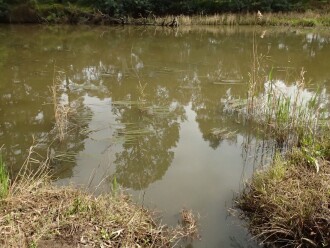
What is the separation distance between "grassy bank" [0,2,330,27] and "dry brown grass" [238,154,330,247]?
59.1 feet

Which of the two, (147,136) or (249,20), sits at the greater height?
(249,20)

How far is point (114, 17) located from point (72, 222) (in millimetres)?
20628

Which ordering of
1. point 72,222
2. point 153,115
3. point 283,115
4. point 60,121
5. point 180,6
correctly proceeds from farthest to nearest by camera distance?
point 180,6
point 153,115
point 60,121
point 283,115
point 72,222

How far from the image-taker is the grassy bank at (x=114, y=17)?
69.3 feet

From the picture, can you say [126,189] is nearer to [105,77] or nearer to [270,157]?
[270,157]

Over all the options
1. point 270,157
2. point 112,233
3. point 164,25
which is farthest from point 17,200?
point 164,25

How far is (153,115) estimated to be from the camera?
21.8 ft

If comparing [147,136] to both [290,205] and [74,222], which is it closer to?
[74,222]

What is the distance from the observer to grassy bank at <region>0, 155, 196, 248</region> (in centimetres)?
300

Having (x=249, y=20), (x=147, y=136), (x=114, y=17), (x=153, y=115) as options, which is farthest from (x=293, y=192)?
(x=114, y=17)

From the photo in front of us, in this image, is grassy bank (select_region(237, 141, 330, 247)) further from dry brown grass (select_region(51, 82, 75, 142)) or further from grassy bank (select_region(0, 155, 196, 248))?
Answer: dry brown grass (select_region(51, 82, 75, 142))

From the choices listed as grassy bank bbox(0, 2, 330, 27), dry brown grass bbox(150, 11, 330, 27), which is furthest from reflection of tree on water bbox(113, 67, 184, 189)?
grassy bank bbox(0, 2, 330, 27)

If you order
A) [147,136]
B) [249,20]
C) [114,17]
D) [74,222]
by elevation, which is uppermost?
[114,17]

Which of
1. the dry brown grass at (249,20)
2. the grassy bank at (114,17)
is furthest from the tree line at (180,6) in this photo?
the dry brown grass at (249,20)
